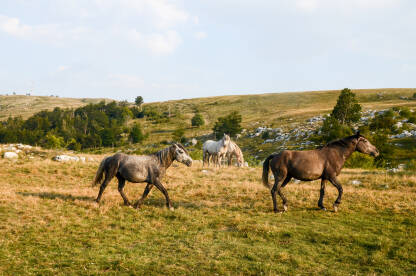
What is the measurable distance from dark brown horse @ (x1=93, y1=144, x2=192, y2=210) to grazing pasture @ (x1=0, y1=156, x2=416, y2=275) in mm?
986

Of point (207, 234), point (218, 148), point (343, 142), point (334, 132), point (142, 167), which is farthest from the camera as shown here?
point (334, 132)

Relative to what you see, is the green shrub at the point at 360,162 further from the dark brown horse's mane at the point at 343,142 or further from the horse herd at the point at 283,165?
the dark brown horse's mane at the point at 343,142

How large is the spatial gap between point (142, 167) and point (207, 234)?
4.21m

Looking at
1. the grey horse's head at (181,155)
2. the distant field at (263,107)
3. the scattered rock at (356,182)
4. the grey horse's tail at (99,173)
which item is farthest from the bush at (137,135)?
the grey horse's head at (181,155)

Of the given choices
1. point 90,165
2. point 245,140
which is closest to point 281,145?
point 245,140

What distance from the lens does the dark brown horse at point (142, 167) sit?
1154 cm

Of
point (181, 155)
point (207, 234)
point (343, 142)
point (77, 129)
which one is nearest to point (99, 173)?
point (181, 155)

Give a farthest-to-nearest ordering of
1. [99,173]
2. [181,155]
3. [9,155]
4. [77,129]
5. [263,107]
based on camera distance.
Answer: [263,107]
[77,129]
[9,155]
[99,173]
[181,155]

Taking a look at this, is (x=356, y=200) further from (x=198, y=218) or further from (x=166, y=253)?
(x=166, y=253)

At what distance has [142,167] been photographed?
1163 cm

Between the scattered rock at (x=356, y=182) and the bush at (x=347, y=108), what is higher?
the bush at (x=347, y=108)

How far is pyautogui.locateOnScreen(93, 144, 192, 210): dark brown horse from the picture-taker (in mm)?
11539

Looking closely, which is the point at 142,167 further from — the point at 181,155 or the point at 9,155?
the point at 9,155

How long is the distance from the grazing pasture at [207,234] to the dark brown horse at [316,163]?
1.41 m
